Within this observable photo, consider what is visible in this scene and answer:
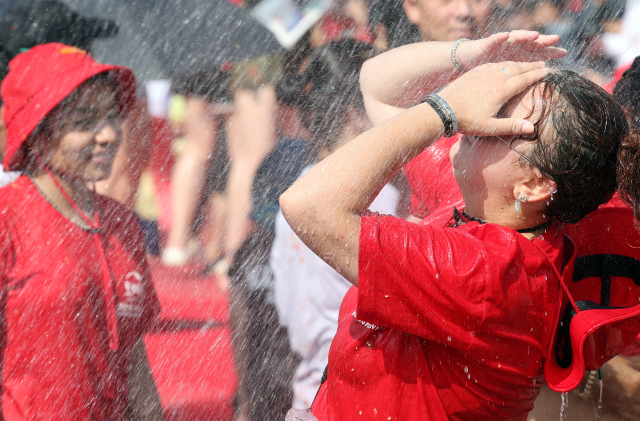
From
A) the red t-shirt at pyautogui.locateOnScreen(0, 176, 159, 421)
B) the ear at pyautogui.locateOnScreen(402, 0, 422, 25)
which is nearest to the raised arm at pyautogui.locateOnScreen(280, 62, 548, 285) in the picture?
the red t-shirt at pyautogui.locateOnScreen(0, 176, 159, 421)

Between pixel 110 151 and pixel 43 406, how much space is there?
1.16 m

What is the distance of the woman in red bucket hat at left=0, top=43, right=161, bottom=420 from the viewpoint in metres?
2.04

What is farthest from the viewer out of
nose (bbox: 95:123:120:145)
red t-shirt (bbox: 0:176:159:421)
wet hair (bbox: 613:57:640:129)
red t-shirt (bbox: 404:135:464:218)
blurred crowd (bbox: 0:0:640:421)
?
blurred crowd (bbox: 0:0:640:421)

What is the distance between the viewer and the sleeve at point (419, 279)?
1353 mm

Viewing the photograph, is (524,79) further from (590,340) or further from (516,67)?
(590,340)

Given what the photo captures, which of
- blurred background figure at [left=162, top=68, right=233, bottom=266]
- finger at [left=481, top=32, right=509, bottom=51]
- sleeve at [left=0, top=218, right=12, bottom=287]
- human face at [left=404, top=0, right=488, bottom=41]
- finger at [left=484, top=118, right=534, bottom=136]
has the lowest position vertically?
blurred background figure at [left=162, top=68, right=233, bottom=266]

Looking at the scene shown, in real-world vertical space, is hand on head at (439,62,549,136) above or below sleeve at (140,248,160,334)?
above

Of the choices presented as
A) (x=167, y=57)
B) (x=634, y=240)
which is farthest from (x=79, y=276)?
(x=167, y=57)

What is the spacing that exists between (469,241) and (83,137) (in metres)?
1.86

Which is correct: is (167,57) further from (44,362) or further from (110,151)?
(44,362)

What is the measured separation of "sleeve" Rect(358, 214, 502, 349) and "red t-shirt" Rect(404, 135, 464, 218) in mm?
697

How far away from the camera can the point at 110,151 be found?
2.53 metres

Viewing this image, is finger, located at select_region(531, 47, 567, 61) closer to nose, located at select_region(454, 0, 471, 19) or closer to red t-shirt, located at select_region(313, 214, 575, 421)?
red t-shirt, located at select_region(313, 214, 575, 421)

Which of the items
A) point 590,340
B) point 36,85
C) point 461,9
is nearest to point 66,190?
point 36,85
